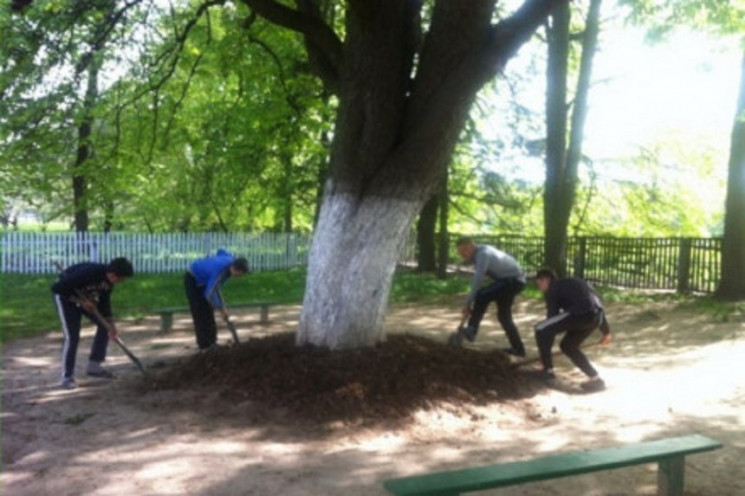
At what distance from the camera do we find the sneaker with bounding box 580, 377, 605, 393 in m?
7.59

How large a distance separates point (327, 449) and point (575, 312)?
3.36m

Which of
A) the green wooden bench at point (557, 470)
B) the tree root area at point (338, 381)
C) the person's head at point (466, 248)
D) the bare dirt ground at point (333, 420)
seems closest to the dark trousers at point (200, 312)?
the bare dirt ground at point (333, 420)

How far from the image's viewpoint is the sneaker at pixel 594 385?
7.59 meters

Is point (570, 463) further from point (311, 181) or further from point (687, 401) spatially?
point (311, 181)

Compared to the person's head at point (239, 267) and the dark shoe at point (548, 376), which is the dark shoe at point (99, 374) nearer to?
the person's head at point (239, 267)

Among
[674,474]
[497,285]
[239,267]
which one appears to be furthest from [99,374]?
[674,474]

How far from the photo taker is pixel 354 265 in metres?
7.04

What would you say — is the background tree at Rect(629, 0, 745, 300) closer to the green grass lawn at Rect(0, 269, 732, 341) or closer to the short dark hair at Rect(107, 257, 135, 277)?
the green grass lawn at Rect(0, 269, 732, 341)

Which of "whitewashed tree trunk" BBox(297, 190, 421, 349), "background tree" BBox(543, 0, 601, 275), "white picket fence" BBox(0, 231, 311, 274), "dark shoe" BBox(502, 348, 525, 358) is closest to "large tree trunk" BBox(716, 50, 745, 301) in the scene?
"background tree" BBox(543, 0, 601, 275)

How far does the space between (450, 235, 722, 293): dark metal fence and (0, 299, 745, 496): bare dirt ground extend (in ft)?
22.7

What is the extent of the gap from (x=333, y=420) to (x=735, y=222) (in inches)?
438

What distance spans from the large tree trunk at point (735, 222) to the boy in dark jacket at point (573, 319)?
24.1 ft

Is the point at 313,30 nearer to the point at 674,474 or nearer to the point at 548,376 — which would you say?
the point at 548,376

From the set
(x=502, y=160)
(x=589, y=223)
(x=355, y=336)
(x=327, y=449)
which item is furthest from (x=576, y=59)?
(x=327, y=449)
